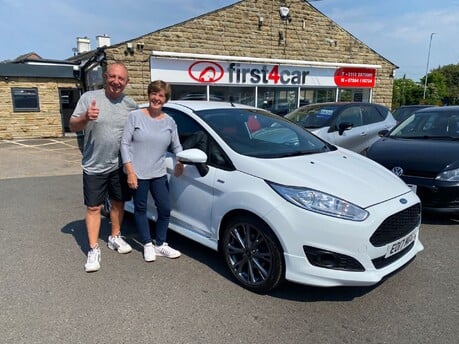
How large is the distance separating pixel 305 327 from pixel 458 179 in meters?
2.83

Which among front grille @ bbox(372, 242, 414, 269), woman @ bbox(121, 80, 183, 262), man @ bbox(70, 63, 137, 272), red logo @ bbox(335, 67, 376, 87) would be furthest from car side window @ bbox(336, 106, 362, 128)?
red logo @ bbox(335, 67, 376, 87)

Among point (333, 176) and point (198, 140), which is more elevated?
point (198, 140)

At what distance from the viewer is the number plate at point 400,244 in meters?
2.76

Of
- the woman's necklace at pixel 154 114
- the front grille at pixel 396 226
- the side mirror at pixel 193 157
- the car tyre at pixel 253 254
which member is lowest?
the car tyre at pixel 253 254

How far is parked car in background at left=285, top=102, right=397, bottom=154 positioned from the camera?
22.4 feet

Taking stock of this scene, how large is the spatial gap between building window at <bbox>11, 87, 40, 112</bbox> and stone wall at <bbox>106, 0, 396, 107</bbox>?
5.71m

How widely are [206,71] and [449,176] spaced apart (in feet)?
31.8

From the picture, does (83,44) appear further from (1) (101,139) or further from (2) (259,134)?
(2) (259,134)

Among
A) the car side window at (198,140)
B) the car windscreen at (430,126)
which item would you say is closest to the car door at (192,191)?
the car side window at (198,140)

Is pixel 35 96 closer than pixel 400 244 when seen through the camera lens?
No

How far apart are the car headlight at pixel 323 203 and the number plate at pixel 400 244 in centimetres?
39

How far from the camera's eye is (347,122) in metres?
7.11

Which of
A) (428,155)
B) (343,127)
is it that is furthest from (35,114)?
(428,155)

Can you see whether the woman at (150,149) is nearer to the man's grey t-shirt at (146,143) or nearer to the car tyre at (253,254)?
the man's grey t-shirt at (146,143)
